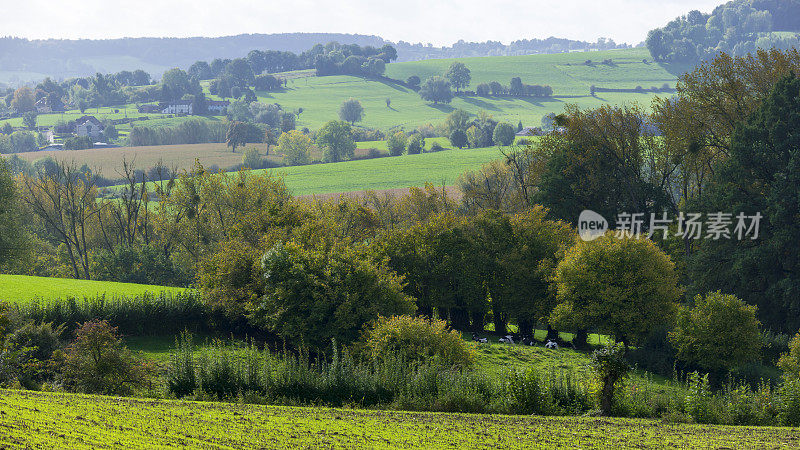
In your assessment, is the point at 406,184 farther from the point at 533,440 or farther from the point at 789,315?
the point at 533,440

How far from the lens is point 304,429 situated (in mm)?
18422

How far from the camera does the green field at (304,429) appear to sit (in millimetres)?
15633

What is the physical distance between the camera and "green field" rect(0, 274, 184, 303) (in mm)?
41719

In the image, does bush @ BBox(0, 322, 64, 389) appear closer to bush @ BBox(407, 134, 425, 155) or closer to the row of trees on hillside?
the row of trees on hillside

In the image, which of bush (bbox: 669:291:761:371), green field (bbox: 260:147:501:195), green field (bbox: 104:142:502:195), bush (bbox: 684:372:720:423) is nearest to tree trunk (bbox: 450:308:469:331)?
bush (bbox: 669:291:761:371)

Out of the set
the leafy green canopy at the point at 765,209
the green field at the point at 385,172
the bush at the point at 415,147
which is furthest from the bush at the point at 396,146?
the leafy green canopy at the point at 765,209

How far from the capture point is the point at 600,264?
4959cm

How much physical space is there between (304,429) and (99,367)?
13.9 meters

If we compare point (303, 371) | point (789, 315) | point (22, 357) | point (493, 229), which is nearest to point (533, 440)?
point (303, 371)

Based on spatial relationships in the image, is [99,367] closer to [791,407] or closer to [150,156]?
[791,407]

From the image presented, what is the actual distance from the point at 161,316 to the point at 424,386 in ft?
72.0

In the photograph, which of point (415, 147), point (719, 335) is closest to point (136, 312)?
point (719, 335)

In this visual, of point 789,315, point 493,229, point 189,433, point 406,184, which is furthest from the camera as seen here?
point 406,184

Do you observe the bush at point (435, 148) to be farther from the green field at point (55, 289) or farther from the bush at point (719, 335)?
the bush at point (719, 335)
